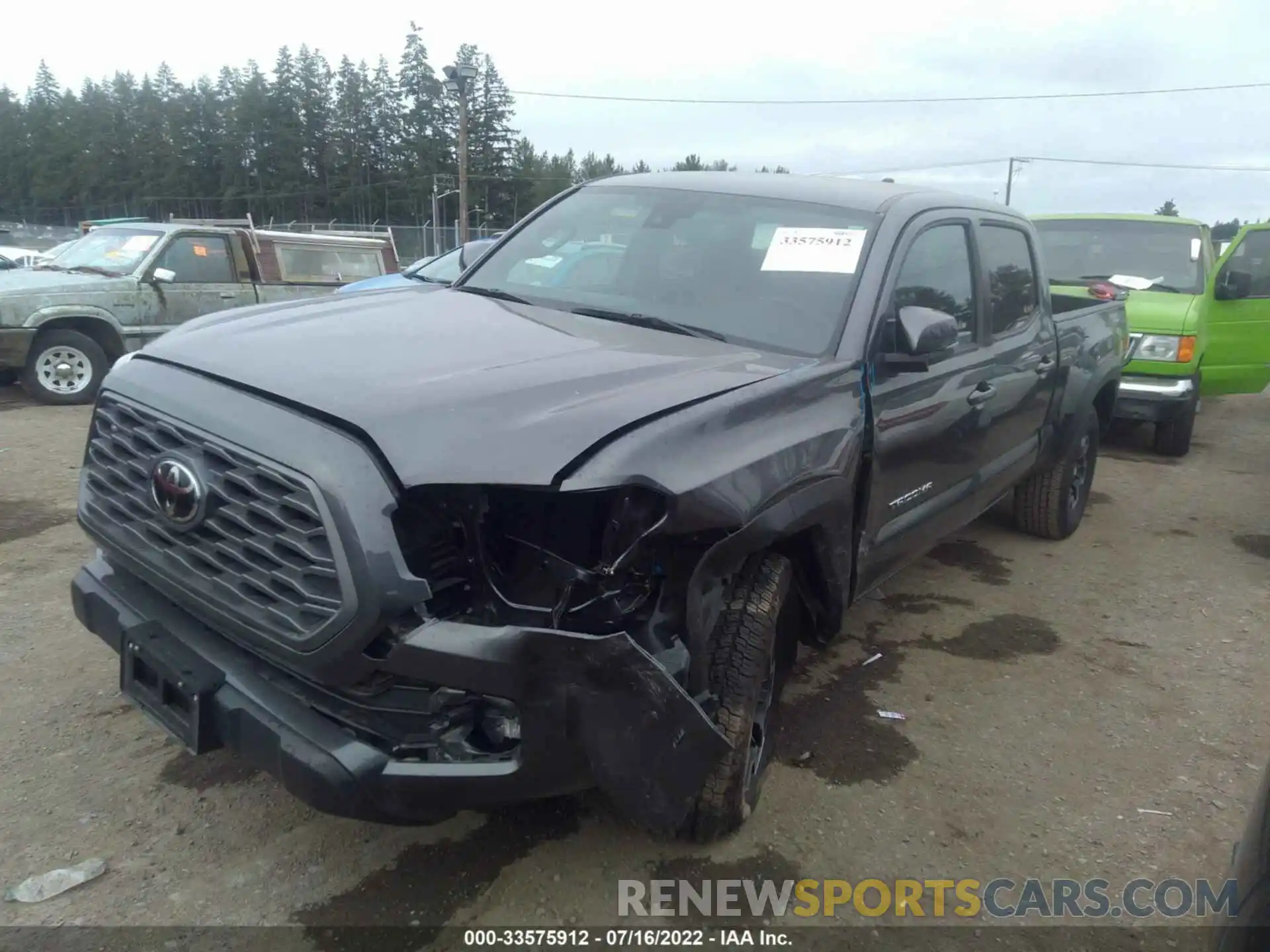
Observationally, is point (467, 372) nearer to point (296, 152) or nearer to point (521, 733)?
point (521, 733)

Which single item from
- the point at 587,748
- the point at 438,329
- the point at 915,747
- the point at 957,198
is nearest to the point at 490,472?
the point at 587,748

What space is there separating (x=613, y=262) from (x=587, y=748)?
206 cm

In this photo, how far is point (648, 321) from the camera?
3.20 meters

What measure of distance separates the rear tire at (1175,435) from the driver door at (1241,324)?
395 mm

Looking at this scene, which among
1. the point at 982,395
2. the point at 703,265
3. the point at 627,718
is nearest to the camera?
the point at 627,718

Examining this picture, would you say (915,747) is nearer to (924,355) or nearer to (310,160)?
(924,355)

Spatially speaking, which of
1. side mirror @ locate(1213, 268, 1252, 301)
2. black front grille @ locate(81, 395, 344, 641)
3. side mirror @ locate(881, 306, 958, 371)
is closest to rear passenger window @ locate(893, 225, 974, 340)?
side mirror @ locate(881, 306, 958, 371)

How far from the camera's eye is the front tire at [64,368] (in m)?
8.24

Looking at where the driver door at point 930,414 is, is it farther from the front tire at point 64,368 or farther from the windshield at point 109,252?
the windshield at point 109,252

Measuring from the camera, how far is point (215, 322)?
2.95m

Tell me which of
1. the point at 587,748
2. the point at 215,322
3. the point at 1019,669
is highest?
the point at 215,322

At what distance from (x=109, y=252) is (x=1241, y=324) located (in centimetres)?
1038

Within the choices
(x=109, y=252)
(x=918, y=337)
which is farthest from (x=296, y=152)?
(x=918, y=337)

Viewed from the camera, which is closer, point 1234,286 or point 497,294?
point 497,294
